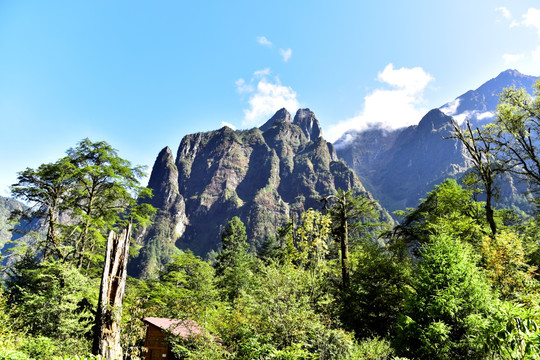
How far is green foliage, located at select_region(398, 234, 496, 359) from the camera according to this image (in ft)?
29.5

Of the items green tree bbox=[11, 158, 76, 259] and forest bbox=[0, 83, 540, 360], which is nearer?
forest bbox=[0, 83, 540, 360]

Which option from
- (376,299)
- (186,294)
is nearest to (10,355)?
(376,299)

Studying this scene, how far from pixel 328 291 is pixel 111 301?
30.8ft

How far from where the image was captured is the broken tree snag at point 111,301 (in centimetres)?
819

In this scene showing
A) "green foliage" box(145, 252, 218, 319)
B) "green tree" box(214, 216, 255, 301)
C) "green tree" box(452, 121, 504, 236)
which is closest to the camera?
"green foliage" box(145, 252, 218, 319)

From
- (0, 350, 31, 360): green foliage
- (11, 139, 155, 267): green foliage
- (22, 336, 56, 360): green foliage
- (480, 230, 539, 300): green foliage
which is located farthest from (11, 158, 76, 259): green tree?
(480, 230, 539, 300): green foliage

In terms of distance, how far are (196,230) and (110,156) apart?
18536 centimetres

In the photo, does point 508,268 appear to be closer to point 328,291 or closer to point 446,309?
point 446,309

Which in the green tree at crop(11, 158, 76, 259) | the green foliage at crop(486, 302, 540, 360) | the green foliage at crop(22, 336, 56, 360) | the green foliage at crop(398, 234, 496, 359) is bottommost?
the green foliage at crop(22, 336, 56, 360)

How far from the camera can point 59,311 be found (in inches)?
539

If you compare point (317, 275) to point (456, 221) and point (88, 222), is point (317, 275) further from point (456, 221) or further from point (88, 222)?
point (88, 222)

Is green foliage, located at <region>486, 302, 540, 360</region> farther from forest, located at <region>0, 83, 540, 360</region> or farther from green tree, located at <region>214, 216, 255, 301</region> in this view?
green tree, located at <region>214, 216, 255, 301</region>

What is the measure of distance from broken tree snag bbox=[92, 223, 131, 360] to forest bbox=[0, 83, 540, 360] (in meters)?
0.19

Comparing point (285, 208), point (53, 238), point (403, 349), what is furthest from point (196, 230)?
point (403, 349)
